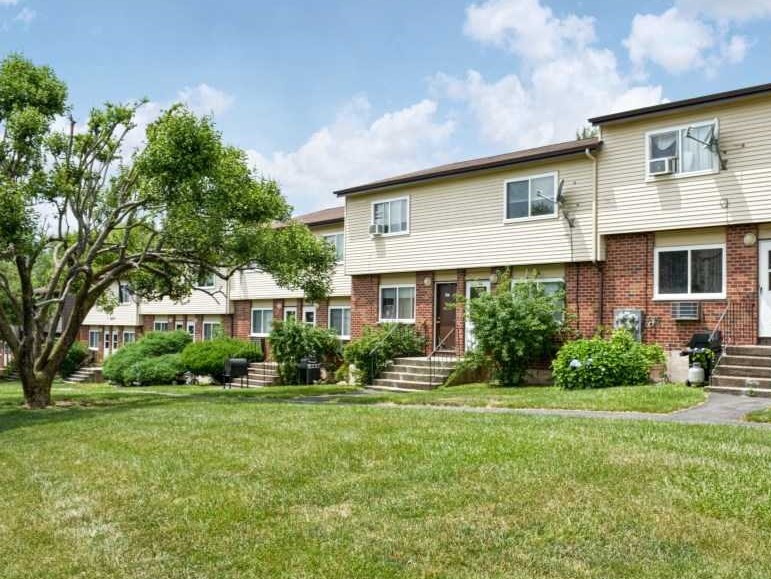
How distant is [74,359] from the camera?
141 feet

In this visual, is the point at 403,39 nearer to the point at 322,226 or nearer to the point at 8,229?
the point at 8,229

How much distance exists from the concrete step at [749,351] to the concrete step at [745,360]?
20 centimetres

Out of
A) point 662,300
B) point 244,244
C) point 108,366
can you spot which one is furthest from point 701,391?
point 108,366

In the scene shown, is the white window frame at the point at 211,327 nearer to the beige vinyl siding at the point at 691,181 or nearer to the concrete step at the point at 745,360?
the beige vinyl siding at the point at 691,181

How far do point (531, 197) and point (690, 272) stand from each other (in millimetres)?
4833

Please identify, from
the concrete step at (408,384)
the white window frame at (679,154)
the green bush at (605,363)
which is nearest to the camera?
the green bush at (605,363)

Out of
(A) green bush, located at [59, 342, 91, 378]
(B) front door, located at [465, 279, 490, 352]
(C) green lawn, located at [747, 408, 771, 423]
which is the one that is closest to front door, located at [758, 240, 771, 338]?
(C) green lawn, located at [747, 408, 771, 423]

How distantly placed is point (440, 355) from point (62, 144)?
470 inches

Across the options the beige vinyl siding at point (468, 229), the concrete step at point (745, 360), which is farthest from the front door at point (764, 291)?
the beige vinyl siding at point (468, 229)

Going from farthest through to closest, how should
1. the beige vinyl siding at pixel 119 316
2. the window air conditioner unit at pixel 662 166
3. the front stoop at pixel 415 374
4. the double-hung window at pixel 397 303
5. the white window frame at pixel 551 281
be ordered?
the beige vinyl siding at pixel 119 316 → the double-hung window at pixel 397 303 → the front stoop at pixel 415 374 → the white window frame at pixel 551 281 → the window air conditioner unit at pixel 662 166

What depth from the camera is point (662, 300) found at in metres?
18.6

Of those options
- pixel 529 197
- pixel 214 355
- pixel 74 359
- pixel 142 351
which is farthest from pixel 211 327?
pixel 529 197

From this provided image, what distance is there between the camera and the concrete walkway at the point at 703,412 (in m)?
11.4

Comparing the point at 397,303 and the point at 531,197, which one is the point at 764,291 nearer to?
the point at 531,197
